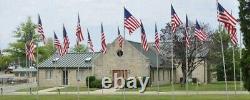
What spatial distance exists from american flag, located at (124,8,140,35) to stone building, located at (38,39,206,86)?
23.7 m

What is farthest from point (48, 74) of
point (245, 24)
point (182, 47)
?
point (245, 24)

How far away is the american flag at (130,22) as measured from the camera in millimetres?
39500

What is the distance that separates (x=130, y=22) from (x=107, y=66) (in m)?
27.5

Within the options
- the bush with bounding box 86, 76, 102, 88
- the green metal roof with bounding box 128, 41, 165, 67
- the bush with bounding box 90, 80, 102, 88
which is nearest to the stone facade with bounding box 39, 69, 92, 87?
the bush with bounding box 86, 76, 102, 88

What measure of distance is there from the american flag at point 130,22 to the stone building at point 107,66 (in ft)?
77.7

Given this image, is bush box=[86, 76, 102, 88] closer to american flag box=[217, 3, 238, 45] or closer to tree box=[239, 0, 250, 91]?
american flag box=[217, 3, 238, 45]

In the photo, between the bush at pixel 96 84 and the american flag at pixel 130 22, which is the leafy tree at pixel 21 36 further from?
the american flag at pixel 130 22

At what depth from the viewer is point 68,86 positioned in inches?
2719

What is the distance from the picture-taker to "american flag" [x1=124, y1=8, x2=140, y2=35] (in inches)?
1555

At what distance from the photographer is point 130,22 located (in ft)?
130

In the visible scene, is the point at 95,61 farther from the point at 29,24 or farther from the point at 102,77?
the point at 29,24

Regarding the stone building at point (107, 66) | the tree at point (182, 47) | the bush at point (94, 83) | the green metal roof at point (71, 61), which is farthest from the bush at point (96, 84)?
the tree at point (182, 47)

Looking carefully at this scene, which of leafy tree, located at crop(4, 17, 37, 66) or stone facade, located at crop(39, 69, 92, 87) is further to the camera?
leafy tree, located at crop(4, 17, 37, 66)

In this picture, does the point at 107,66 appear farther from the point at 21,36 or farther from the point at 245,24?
the point at 245,24
